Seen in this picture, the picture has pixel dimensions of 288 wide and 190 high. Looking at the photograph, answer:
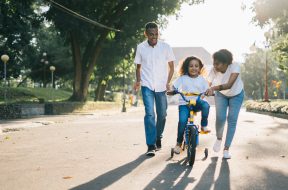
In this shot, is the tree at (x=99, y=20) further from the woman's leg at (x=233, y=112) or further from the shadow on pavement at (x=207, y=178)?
the shadow on pavement at (x=207, y=178)

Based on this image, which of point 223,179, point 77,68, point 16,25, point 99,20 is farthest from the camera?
point 99,20

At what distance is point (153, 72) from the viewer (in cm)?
783

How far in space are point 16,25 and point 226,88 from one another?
19622 mm

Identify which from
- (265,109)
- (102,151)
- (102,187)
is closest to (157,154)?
(102,151)

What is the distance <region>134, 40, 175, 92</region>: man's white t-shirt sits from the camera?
25.6ft

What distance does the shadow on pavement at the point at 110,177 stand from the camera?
5.00 meters

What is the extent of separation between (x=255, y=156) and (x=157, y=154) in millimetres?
1547

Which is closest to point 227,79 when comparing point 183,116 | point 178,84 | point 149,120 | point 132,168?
point 178,84

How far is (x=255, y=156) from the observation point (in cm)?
739

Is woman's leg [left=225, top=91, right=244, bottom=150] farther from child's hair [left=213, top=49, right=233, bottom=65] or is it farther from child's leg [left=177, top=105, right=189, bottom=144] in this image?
child's leg [left=177, top=105, right=189, bottom=144]

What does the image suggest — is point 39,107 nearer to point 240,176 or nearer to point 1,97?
point 1,97

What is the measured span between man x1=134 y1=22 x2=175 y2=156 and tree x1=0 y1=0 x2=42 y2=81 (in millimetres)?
16425

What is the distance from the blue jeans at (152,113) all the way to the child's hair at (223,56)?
1.28m

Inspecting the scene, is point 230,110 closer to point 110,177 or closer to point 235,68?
point 235,68
